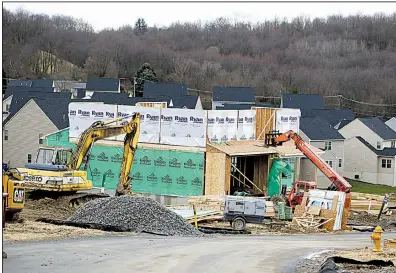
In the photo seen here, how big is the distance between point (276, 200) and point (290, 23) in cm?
11336

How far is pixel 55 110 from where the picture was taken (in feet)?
193

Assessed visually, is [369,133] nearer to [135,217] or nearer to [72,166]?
[72,166]

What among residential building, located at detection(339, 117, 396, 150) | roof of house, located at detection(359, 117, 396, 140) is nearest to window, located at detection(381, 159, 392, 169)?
residential building, located at detection(339, 117, 396, 150)

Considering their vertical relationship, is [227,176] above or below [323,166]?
below

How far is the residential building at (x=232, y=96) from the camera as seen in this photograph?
84625 mm

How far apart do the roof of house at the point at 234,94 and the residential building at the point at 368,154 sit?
59.0 ft

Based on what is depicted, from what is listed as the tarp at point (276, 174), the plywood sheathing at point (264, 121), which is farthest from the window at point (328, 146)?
the tarp at point (276, 174)

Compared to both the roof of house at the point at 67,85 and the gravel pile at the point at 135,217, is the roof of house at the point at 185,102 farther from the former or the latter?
the gravel pile at the point at 135,217

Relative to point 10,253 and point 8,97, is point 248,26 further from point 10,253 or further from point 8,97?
point 10,253

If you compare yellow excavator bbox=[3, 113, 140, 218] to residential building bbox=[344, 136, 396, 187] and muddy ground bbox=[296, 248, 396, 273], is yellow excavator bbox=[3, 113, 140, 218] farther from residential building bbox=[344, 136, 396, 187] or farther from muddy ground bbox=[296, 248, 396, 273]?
residential building bbox=[344, 136, 396, 187]

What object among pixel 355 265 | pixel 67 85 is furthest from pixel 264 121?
pixel 67 85

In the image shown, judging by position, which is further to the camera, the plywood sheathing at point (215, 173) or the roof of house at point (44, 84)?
the roof of house at point (44, 84)

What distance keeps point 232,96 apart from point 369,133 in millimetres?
20534

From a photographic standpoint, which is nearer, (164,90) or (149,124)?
(149,124)
